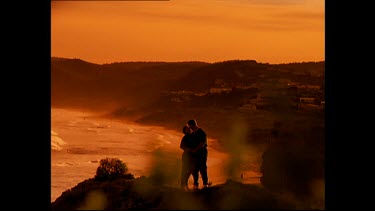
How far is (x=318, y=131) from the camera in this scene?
695 inches

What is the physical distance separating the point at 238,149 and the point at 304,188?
5.73ft

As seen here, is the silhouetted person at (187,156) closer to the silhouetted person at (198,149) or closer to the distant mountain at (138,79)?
the silhouetted person at (198,149)

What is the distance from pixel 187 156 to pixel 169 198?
5.17 ft

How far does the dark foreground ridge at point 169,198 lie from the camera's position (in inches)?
282

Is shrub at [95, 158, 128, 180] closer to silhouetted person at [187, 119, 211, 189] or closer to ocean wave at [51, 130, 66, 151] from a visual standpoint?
silhouetted person at [187, 119, 211, 189]

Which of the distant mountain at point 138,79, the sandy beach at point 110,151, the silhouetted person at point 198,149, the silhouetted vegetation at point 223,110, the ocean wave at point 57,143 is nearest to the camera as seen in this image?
the silhouetted vegetation at point 223,110

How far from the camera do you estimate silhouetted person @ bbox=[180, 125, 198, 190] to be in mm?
8977

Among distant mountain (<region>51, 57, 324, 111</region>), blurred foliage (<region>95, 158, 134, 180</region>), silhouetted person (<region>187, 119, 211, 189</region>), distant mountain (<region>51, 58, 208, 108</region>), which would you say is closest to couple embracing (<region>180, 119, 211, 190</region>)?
silhouetted person (<region>187, 119, 211, 189</region>)

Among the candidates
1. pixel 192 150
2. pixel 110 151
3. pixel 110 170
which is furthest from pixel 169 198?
pixel 110 151

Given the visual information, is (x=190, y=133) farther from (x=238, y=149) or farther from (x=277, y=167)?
(x=277, y=167)

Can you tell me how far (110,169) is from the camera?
36.2 ft

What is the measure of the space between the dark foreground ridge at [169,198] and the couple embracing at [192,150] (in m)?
0.69

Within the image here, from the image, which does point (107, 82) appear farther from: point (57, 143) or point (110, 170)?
point (110, 170)

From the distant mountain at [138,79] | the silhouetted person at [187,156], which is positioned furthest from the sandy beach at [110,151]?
the distant mountain at [138,79]
